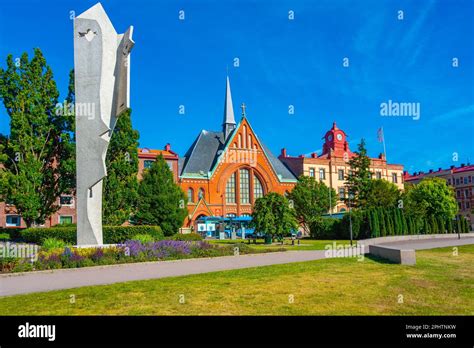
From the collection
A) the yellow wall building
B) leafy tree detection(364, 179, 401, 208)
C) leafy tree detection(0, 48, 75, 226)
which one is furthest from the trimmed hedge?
the yellow wall building

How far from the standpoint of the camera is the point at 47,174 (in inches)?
1260

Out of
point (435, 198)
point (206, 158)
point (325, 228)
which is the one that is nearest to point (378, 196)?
point (325, 228)

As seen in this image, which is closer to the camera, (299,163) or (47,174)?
(47,174)

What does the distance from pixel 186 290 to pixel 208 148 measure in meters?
57.3

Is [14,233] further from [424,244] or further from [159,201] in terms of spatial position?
[424,244]

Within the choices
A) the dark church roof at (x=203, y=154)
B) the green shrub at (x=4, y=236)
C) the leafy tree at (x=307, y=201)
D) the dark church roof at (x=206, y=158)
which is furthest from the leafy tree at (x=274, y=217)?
the dark church roof at (x=203, y=154)

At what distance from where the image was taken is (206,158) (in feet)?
215

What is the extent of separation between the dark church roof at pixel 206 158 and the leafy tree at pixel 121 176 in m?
27.7

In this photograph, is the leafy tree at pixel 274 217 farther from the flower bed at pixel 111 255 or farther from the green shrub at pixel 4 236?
the green shrub at pixel 4 236

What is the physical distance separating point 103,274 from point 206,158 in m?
51.7

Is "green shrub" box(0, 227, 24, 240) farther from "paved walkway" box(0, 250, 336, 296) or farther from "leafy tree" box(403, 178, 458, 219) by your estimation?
"leafy tree" box(403, 178, 458, 219)

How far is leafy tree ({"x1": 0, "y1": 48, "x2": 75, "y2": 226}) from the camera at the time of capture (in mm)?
29484
